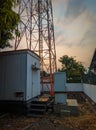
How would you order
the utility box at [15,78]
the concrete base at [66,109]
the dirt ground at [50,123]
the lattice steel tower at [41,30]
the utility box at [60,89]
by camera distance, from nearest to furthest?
the dirt ground at [50,123] → the concrete base at [66,109] → the utility box at [15,78] → the utility box at [60,89] → the lattice steel tower at [41,30]

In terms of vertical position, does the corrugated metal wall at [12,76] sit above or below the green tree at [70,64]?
below

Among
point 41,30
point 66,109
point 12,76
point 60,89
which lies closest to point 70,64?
point 41,30

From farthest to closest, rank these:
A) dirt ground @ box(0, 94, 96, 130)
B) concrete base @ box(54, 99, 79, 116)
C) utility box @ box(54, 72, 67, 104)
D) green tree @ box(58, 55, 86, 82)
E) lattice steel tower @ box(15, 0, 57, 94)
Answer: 1. green tree @ box(58, 55, 86, 82)
2. lattice steel tower @ box(15, 0, 57, 94)
3. utility box @ box(54, 72, 67, 104)
4. concrete base @ box(54, 99, 79, 116)
5. dirt ground @ box(0, 94, 96, 130)

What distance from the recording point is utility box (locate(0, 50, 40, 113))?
881 centimetres


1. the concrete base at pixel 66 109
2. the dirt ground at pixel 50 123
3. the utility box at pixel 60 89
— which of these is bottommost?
the dirt ground at pixel 50 123

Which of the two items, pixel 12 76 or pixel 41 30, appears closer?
pixel 12 76

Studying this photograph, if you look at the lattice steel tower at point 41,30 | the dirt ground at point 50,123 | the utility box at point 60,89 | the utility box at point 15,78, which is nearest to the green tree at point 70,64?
the lattice steel tower at point 41,30

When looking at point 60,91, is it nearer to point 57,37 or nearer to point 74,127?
point 74,127

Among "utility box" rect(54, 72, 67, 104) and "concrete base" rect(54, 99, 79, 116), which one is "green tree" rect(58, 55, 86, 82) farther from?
"concrete base" rect(54, 99, 79, 116)

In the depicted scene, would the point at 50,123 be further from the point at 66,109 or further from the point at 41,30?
the point at 41,30

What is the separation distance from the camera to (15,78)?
9.02 m

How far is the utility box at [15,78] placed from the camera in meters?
8.81

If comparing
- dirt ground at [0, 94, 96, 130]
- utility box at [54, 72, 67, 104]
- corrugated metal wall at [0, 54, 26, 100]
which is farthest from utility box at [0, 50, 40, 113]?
utility box at [54, 72, 67, 104]

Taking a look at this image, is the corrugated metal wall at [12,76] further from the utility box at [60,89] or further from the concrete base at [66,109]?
the concrete base at [66,109]
